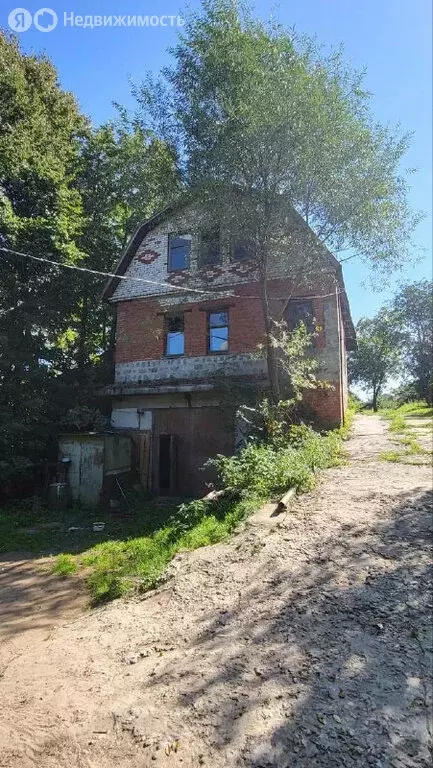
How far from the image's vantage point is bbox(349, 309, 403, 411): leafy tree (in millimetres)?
42812

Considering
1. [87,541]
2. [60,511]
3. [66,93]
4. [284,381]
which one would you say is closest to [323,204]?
[284,381]

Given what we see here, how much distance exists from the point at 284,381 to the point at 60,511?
7.27 meters

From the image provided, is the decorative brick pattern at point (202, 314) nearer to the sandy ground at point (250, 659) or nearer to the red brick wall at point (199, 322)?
the red brick wall at point (199, 322)

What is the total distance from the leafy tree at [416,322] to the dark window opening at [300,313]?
92.8 feet

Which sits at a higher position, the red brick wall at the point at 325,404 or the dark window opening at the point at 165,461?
the red brick wall at the point at 325,404

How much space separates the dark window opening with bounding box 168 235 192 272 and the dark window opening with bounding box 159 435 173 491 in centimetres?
602

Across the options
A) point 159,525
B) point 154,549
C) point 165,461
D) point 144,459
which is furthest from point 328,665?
point 144,459

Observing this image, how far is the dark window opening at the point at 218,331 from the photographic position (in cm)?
1377

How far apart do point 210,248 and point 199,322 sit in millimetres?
2387

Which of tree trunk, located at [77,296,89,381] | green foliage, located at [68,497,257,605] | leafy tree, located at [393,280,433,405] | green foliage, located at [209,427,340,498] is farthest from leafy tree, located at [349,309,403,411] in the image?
green foliage, located at [68,497,257,605]

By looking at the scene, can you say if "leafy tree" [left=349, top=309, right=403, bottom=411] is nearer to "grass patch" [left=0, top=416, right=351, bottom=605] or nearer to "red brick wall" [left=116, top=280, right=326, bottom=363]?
"red brick wall" [left=116, top=280, right=326, bottom=363]

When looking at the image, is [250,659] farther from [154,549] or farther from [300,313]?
[300,313]

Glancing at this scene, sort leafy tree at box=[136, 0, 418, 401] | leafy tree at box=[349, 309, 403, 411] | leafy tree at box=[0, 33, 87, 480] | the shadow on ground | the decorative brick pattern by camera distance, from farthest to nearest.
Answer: leafy tree at box=[349, 309, 403, 411] → leafy tree at box=[0, 33, 87, 480] → the decorative brick pattern → leafy tree at box=[136, 0, 418, 401] → the shadow on ground

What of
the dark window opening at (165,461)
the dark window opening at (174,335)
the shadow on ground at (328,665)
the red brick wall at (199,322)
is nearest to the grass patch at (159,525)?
the shadow on ground at (328,665)
